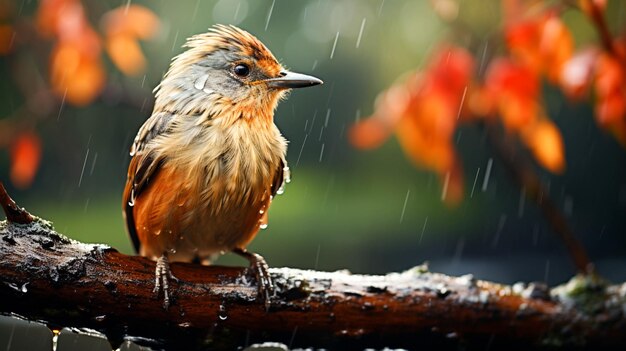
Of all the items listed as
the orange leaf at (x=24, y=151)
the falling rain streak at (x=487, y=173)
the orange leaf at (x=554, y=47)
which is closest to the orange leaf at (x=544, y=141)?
the orange leaf at (x=554, y=47)

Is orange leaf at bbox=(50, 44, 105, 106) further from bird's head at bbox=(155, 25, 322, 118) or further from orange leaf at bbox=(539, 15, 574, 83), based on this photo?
orange leaf at bbox=(539, 15, 574, 83)

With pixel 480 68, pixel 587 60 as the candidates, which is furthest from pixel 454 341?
pixel 480 68

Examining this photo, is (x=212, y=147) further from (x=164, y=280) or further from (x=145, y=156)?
(x=164, y=280)

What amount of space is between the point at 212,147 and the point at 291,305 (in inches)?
22.0

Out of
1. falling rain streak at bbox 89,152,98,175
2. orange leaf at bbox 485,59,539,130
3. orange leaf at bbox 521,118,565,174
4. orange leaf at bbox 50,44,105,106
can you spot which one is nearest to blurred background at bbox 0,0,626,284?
falling rain streak at bbox 89,152,98,175

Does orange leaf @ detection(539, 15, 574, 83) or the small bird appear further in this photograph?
A: orange leaf @ detection(539, 15, 574, 83)

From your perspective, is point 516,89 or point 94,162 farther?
point 94,162

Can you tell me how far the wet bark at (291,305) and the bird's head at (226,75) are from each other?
568mm

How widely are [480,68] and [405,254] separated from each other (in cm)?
222

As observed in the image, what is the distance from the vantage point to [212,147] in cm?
234

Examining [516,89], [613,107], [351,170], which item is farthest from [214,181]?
[351,170]

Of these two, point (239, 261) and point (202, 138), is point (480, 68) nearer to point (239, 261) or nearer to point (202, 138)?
point (202, 138)

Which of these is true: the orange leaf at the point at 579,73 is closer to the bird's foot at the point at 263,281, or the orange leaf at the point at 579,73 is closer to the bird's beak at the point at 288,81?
the bird's beak at the point at 288,81

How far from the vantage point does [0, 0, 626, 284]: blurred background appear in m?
5.16
